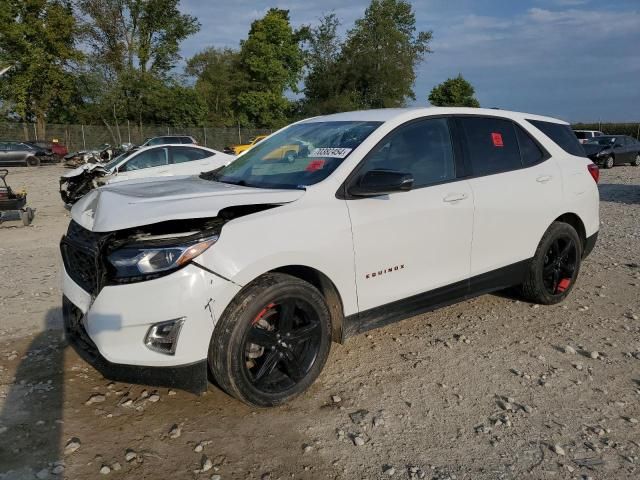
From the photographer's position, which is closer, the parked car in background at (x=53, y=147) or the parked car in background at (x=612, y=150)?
the parked car in background at (x=612, y=150)

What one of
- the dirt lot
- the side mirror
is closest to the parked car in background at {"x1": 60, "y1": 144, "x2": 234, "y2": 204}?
the dirt lot

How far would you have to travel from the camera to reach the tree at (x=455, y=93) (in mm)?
59094

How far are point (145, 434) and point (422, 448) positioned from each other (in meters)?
1.55

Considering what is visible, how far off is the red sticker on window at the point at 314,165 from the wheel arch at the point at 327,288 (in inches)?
28.7

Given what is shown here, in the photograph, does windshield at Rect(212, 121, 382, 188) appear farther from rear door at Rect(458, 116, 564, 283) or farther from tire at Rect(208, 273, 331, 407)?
rear door at Rect(458, 116, 564, 283)

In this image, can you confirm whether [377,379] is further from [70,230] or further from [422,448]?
[70,230]

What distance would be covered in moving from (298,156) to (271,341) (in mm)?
1434

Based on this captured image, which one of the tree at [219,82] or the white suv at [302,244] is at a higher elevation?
the tree at [219,82]

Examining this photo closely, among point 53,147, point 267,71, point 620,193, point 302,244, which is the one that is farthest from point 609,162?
point 267,71

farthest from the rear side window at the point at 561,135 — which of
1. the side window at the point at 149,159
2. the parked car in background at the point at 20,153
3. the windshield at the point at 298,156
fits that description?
the parked car in background at the point at 20,153

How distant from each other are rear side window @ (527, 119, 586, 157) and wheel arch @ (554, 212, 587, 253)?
1.98ft

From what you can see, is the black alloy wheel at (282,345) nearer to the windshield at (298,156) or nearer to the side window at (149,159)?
Result: the windshield at (298,156)

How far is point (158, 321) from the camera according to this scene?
114 inches

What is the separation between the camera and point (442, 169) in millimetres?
4137
